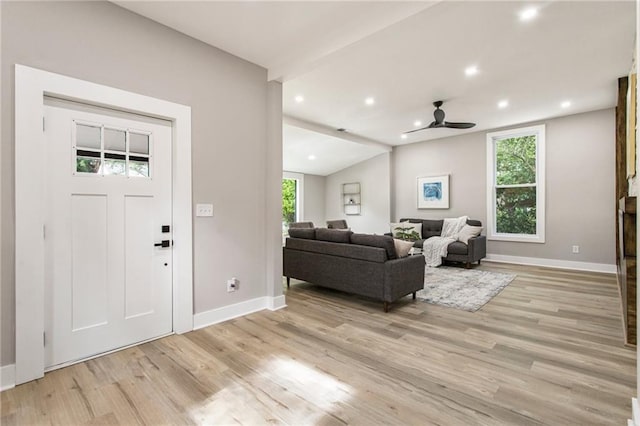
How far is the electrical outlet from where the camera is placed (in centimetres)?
317

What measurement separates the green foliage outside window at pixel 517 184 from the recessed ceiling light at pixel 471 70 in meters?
3.28

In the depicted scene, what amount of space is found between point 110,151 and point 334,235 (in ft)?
8.33

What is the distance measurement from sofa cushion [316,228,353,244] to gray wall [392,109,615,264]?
14.1 feet

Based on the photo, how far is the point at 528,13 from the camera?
8.70ft

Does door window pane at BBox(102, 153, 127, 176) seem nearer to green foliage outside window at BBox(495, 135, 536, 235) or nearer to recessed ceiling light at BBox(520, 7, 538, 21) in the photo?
recessed ceiling light at BBox(520, 7, 538, 21)

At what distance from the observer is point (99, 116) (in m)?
2.39

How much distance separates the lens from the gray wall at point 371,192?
820 cm

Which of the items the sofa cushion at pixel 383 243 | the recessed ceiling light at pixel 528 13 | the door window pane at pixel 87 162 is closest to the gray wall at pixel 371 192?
the sofa cushion at pixel 383 243

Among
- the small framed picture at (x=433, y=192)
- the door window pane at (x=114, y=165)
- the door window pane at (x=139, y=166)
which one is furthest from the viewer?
the small framed picture at (x=433, y=192)

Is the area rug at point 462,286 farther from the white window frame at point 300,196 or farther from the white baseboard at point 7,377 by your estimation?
the white window frame at point 300,196

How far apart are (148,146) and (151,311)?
4.81 ft

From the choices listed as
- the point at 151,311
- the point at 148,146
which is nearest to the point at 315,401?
the point at 151,311

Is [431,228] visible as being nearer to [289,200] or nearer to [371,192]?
[371,192]

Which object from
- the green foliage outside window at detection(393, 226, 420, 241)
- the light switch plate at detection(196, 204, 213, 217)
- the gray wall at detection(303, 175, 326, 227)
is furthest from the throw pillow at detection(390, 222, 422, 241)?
the light switch plate at detection(196, 204, 213, 217)
